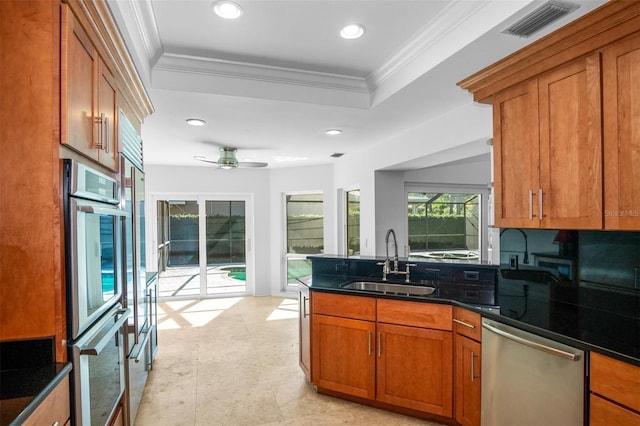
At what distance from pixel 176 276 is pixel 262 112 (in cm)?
446

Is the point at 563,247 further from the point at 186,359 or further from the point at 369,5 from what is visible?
the point at 186,359

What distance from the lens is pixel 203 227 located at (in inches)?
265

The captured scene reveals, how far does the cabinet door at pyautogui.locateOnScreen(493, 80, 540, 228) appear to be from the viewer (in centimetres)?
218

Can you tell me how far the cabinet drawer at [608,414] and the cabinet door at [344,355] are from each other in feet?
4.41

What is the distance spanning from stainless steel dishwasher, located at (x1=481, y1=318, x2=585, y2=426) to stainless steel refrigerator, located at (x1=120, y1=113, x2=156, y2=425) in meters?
2.12

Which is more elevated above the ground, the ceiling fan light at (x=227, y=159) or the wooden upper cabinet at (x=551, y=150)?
the ceiling fan light at (x=227, y=159)

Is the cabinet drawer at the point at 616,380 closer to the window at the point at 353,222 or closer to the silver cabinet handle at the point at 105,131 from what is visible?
the silver cabinet handle at the point at 105,131

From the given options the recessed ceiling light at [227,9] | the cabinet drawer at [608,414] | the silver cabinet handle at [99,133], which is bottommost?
the cabinet drawer at [608,414]

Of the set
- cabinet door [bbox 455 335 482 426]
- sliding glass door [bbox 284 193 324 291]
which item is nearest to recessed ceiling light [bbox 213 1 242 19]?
cabinet door [bbox 455 335 482 426]

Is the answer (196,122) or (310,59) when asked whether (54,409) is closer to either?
(310,59)

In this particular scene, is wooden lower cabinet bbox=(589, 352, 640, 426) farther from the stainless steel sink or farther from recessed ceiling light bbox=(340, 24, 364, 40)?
recessed ceiling light bbox=(340, 24, 364, 40)

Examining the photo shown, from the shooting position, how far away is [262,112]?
11.0 feet

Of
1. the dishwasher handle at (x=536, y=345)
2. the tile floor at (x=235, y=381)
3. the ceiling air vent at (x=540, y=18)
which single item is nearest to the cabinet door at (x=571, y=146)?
the ceiling air vent at (x=540, y=18)

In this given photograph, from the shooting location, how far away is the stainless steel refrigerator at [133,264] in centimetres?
227
